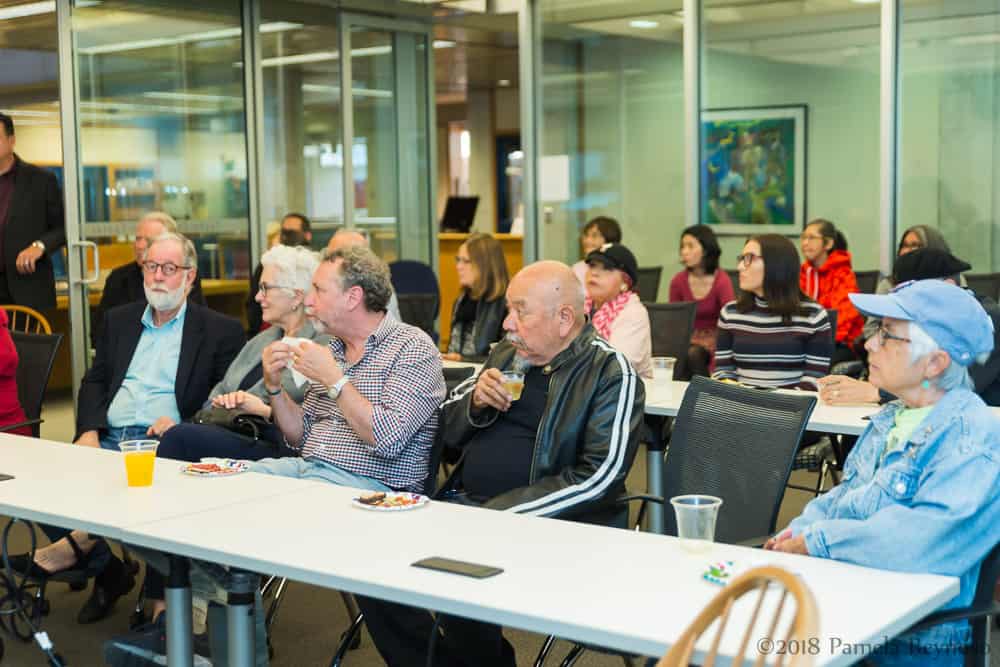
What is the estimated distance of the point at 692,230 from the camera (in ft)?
25.0

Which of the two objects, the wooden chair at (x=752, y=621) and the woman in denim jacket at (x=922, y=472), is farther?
the woman in denim jacket at (x=922, y=472)

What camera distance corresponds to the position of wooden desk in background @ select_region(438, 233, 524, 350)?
12055 mm

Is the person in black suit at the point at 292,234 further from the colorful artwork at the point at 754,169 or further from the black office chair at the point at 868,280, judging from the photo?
the black office chair at the point at 868,280

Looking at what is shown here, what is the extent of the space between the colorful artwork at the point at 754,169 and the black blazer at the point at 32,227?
13.7ft

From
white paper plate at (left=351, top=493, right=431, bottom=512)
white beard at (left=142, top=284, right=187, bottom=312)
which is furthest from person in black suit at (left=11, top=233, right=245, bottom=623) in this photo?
white paper plate at (left=351, top=493, right=431, bottom=512)

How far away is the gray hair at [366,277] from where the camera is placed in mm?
3762

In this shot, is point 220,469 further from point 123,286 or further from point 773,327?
point 123,286

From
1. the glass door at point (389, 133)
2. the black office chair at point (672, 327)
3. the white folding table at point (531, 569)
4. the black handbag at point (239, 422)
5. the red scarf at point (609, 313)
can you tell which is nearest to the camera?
the white folding table at point (531, 569)

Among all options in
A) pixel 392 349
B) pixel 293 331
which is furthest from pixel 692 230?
pixel 392 349

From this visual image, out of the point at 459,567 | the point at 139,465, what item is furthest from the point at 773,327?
the point at 459,567

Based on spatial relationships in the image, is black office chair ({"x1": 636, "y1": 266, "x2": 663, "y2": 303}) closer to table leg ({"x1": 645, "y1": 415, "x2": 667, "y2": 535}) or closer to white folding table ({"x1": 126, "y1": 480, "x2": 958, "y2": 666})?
table leg ({"x1": 645, "y1": 415, "x2": 667, "y2": 535})

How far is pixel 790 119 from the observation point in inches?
323

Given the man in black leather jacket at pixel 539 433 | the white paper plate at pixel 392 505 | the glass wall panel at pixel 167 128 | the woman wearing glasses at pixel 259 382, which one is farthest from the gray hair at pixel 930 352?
the glass wall panel at pixel 167 128

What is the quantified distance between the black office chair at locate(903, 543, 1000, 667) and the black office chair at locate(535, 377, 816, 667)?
1.96ft
